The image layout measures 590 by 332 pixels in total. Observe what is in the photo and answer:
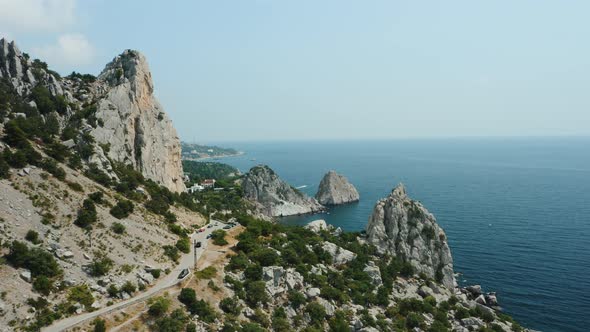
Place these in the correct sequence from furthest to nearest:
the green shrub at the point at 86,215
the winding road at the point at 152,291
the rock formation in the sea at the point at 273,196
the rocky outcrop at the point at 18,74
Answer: the rock formation in the sea at the point at 273,196
the rocky outcrop at the point at 18,74
the green shrub at the point at 86,215
the winding road at the point at 152,291

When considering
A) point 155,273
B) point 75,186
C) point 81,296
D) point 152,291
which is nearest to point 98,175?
point 75,186

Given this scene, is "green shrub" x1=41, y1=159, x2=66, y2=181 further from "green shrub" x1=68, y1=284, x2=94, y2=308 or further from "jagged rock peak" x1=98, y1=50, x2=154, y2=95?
"jagged rock peak" x1=98, y1=50, x2=154, y2=95

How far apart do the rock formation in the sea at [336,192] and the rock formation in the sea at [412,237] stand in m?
98.1

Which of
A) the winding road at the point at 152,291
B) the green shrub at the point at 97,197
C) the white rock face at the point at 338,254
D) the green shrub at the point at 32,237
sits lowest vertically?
the white rock face at the point at 338,254

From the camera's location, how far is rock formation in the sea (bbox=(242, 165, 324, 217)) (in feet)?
583

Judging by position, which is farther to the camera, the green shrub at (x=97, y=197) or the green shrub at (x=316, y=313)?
the green shrub at (x=97, y=197)

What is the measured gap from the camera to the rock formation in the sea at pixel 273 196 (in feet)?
583

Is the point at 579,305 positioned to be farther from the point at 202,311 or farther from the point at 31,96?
the point at 31,96

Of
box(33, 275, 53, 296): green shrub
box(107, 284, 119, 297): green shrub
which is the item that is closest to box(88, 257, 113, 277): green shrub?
box(107, 284, 119, 297): green shrub

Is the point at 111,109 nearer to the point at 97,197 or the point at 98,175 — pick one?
the point at 98,175

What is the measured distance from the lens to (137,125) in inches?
3280

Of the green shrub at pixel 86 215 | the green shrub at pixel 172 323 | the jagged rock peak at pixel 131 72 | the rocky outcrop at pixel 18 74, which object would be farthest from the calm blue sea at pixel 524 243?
the rocky outcrop at pixel 18 74

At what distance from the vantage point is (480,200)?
6644 inches

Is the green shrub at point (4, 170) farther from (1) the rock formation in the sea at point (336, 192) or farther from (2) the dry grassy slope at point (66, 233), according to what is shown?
(1) the rock formation in the sea at point (336, 192)
